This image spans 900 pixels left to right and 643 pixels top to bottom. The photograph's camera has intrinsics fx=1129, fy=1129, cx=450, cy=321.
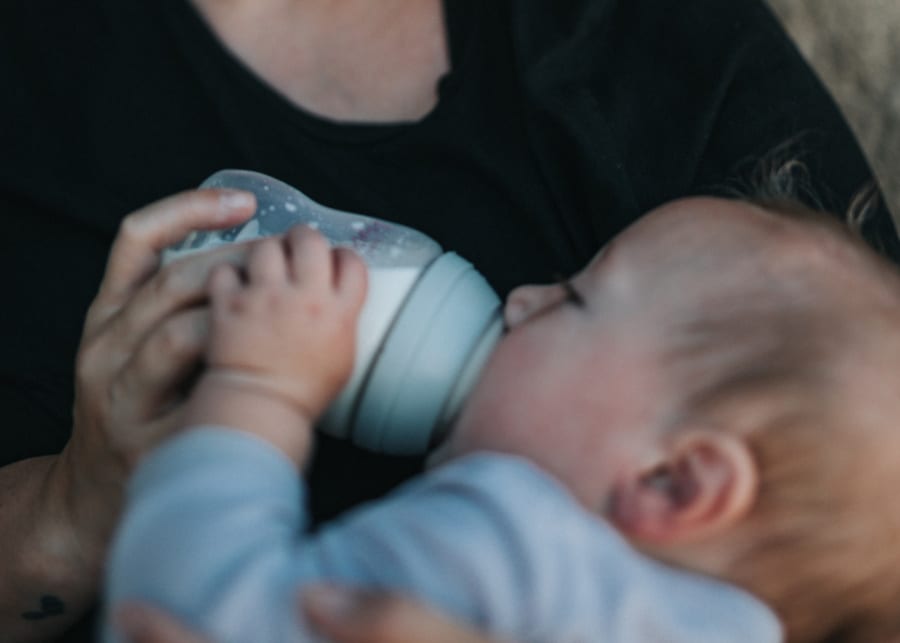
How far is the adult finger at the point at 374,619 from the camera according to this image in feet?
2.02

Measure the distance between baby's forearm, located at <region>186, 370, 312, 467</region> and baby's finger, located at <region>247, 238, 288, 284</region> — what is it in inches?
2.9

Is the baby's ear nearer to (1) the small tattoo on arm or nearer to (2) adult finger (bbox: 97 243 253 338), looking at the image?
(2) adult finger (bbox: 97 243 253 338)

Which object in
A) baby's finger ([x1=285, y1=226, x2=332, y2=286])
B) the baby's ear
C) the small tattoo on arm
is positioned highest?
baby's finger ([x1=285, y1=226, x2=332, y2=286])

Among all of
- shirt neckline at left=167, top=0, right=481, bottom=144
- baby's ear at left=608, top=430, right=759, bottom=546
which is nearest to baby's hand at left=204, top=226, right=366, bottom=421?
baby's ear at left=608, top=430, right=759, bottom=546

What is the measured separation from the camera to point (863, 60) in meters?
1.56

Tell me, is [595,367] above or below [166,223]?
below

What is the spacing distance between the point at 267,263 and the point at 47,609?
0.44m

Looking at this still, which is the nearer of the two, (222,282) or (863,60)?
(222,282)

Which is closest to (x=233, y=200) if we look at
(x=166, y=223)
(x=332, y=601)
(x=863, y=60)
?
(x=166, y=223)

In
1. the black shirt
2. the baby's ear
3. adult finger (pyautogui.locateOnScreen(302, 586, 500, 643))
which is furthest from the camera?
the black shirt

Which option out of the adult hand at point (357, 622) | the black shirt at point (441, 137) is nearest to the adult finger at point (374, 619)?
the adult hand at point (357, 622)

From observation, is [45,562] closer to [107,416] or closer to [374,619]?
[107,416]

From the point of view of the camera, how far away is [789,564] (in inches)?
29.6

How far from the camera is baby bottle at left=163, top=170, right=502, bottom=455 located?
83 centimetres
